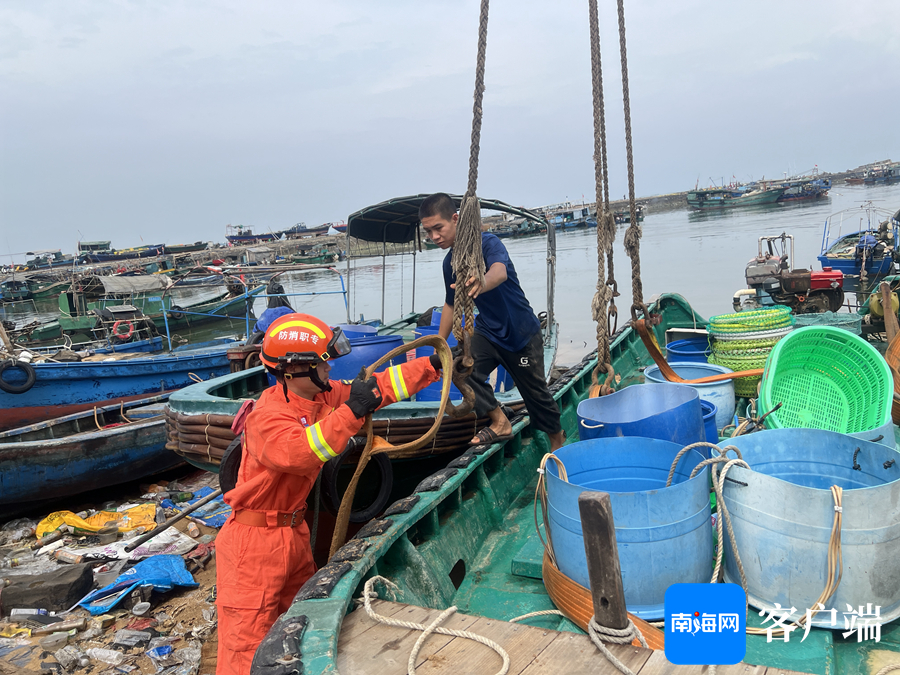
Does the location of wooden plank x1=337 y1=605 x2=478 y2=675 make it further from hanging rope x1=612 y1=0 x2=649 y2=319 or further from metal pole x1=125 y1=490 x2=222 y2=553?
metal pole x1=125 y1=490 x2=222 y2=553

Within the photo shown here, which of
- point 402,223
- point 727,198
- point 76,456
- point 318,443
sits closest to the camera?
point 318,443

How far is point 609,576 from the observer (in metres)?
1.47

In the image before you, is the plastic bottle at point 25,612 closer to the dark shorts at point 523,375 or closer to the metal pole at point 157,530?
the metal pole at point 157,530

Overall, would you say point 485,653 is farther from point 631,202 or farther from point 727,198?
point 727,198

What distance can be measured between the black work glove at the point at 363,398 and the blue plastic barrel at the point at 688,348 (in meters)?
4.16

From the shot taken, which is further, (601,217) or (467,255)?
(601,217)

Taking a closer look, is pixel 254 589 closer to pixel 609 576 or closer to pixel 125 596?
pixel 609 576

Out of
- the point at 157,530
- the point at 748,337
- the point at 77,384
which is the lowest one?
the point at 157,530

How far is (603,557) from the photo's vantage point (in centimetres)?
144

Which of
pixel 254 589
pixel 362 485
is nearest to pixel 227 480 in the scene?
pixel 254 589

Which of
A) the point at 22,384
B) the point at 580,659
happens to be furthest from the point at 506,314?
the point at 22,384

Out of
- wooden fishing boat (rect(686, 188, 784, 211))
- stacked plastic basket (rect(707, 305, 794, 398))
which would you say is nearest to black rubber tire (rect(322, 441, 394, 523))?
stacked plastic basket (rect(707, 305, 794, 398))

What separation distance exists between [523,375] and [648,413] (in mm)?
864

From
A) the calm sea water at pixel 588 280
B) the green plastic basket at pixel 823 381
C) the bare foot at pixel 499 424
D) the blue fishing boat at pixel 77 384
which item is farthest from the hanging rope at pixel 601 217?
the calm sea water at pixel 588 280
